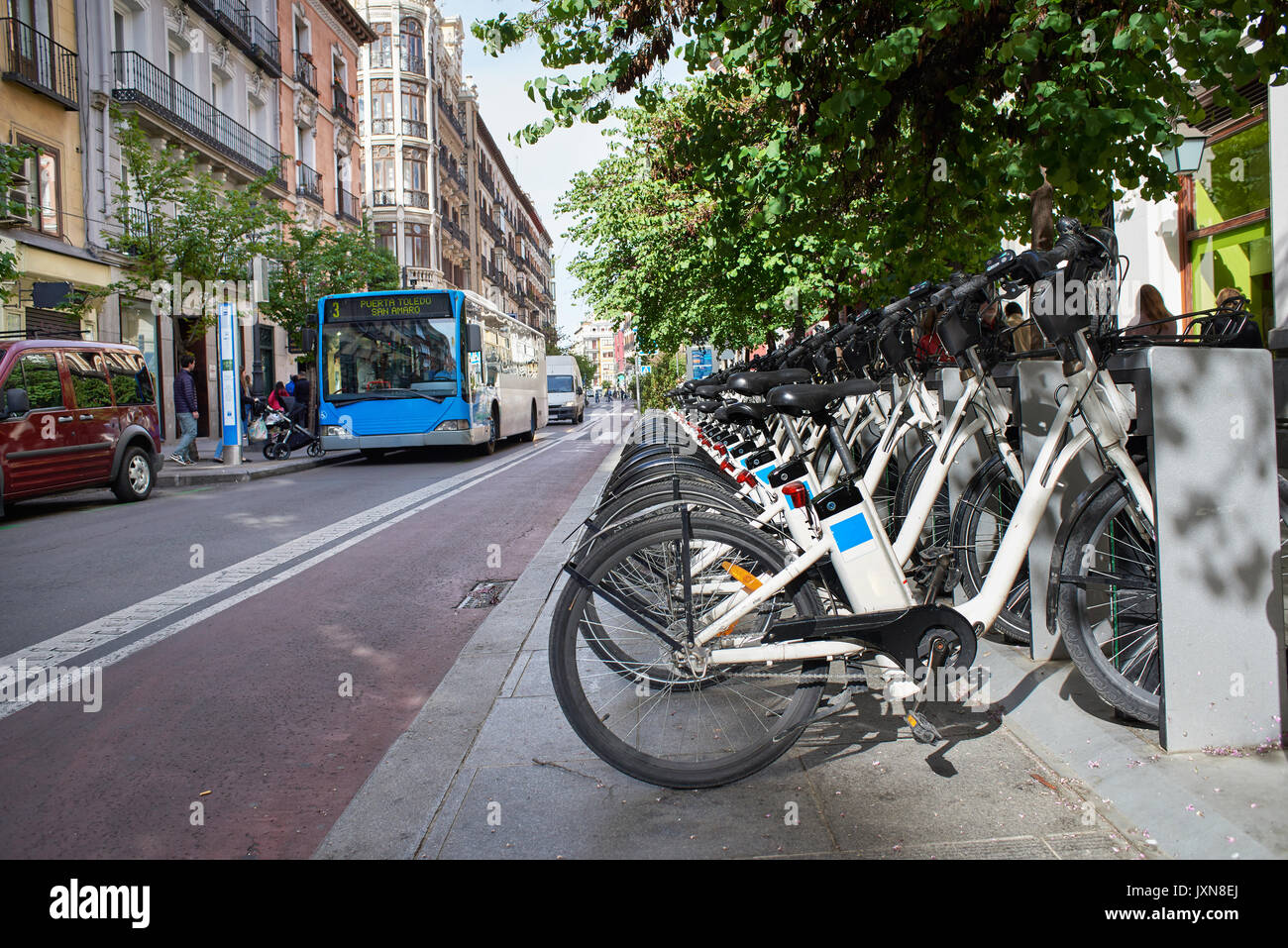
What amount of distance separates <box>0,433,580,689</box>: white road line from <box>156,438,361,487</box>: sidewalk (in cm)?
534

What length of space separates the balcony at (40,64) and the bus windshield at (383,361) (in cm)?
771

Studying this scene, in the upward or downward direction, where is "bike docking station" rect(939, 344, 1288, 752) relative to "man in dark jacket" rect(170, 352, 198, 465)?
downward

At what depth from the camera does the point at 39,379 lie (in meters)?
11.8

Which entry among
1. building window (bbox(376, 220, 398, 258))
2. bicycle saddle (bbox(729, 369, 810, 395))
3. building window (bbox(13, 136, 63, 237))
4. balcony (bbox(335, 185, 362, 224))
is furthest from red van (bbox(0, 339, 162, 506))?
building window (bbox(376, 220, 398, 258))

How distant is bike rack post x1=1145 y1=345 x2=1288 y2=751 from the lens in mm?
Result: 3213

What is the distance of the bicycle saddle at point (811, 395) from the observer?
3.55 m

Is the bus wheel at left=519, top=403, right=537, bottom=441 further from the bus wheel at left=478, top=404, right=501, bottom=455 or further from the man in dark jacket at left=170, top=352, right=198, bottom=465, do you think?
the man in dark jacket at left=170, top=352, right=198, bottom=465

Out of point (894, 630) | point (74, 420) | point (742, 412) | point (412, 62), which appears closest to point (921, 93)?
point (742, 412)

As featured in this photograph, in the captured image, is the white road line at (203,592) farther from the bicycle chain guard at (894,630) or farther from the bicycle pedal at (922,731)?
the bicycle pedal at (922,731)

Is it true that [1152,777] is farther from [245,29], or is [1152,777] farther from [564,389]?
[564,389]

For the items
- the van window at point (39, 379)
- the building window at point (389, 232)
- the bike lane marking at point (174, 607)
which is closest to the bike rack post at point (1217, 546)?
the bike lane marking at point (174, 607)

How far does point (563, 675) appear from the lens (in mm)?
3199

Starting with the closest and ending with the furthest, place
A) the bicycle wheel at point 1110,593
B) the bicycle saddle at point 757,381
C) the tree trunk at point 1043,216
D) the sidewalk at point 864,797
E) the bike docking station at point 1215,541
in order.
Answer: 1. the sidewalk at point 864,797
2. the bike docking station at point 1215,541
3. the bicycle wheel at point 1110,593
4. the bicycle saddle at point 757,381
5. the tree trunk at point 1043,216

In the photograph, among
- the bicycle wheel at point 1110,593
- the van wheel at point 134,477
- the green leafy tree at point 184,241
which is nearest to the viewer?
the bicycle wheel at point 1110,593
